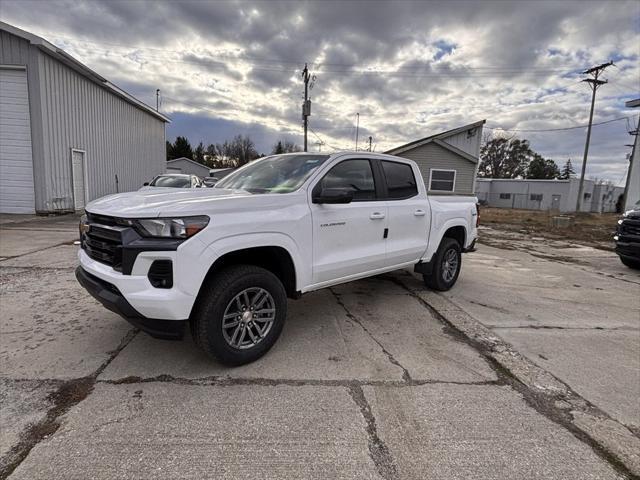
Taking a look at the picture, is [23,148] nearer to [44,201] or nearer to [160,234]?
[44,201]

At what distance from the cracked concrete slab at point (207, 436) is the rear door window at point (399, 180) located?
258cm

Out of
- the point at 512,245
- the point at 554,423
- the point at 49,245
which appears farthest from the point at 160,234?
the point at 512,245

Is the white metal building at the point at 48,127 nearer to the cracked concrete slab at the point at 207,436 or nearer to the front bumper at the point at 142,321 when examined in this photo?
the front bumper at the point at 142,321

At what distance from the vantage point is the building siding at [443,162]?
21922 millimetres

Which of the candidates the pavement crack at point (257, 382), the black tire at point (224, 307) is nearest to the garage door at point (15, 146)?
the pavement crack at point (257, 382)

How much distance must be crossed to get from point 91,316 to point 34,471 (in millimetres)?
2453

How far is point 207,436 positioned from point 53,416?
3.51 ft

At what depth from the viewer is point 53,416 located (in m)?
2.45

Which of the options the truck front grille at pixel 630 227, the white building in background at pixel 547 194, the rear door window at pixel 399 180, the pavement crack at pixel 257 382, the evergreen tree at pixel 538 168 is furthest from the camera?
the evergreen tree at pixel 538 168

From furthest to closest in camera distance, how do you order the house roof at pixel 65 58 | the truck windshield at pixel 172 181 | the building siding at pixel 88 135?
1. the truck windshield at pixel 172 181
2. the building siding at pixel 88 135
3. the house roof at pixel 65 58

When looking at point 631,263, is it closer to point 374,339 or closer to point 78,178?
point 374,339

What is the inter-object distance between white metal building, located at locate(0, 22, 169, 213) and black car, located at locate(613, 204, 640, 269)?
672 inches

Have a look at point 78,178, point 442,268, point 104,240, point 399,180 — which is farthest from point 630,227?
point 78,178

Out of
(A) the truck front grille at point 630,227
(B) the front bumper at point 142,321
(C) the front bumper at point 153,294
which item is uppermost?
(A) the truck front grille at point 630,227
